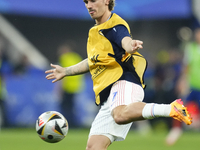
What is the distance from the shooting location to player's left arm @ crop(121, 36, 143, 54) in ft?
13.5

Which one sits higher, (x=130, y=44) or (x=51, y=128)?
(x=130, y=44)

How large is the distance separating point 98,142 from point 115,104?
500 mm

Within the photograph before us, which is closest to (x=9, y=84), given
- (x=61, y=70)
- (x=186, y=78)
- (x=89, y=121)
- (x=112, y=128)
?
(x=89, y=121)

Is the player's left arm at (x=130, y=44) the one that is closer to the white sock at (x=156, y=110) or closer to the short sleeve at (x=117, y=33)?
the short sleeve at (x=117, y=33)

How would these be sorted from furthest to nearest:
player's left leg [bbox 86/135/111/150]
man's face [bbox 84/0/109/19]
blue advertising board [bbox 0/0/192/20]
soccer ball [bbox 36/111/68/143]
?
blue advertising board [bbox 0/0/192/20] → soccer ball [bbox 36/111/68/143] → man's face [bbox 84/0/109/19] → player's left leg [bbox 86/135/111/150]

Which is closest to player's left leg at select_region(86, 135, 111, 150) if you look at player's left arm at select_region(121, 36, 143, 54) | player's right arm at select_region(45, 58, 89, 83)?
player's right arm at select_region(45, 58, 89, 83)

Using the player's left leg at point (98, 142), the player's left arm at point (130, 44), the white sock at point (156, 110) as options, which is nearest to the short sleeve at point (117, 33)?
the player's left arm at point (130, 44)

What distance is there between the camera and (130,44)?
168 inches

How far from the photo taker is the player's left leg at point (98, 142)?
468 cm

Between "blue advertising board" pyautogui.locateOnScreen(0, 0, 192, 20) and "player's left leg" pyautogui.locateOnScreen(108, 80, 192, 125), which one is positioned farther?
"blue advertising board" pyautogui.locateOnScreen(0, 0, 192, 20)

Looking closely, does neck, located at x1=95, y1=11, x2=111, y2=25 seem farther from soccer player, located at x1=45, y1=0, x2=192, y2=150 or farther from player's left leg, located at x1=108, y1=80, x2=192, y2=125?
player's left leg, located at x1=108, y1=80, x2=192, y2=125

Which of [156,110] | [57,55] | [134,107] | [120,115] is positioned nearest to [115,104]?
[120,115]

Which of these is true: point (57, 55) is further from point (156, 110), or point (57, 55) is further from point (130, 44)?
point (156, 110)

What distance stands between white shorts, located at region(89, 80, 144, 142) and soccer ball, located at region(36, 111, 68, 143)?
1.83 feet
